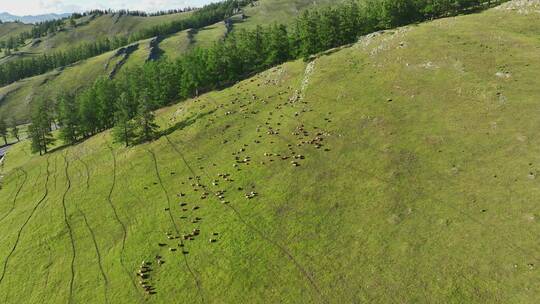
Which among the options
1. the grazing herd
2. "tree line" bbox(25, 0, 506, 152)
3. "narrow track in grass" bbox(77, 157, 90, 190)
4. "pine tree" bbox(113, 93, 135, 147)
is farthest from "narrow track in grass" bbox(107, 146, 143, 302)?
"tree line" bbox(25, 0, 506, 152)

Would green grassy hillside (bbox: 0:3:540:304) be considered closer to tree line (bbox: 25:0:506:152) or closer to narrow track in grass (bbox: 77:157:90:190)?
narrow track in grass (bbox: 77:157:90:190)

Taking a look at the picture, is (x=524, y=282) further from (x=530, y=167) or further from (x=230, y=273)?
(x=230, y=273)

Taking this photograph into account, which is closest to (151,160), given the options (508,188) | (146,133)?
(146,133)

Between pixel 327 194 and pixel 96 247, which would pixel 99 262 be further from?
pixel 327 194

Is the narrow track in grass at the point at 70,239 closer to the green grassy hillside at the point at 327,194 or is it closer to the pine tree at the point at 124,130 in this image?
the green grassy hillside at the point at 327,194

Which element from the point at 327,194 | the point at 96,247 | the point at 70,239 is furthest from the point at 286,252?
the point at 70,239
